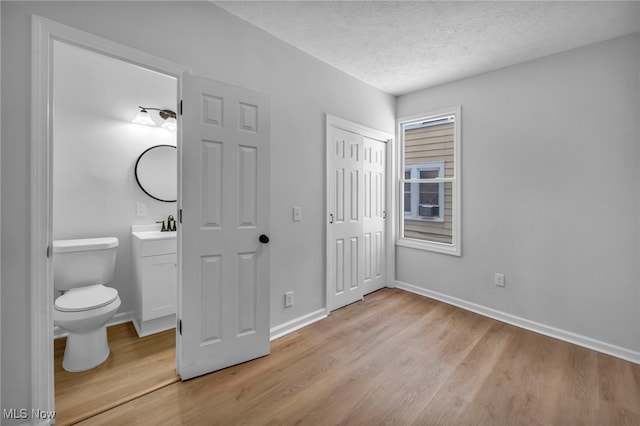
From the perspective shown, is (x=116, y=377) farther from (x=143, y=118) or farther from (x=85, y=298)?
(x=143, y=118)

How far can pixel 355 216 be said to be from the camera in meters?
3.30

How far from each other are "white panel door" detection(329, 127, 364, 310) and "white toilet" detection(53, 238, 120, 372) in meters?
1.93

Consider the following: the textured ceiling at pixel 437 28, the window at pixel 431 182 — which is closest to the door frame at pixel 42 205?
the textured ceiling at pixel 437 28

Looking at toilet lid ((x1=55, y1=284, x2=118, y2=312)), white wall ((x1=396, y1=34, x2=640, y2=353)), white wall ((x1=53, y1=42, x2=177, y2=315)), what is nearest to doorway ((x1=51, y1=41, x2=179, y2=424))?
white wall ((x1=53, y1=42, x2=177, y2=315))

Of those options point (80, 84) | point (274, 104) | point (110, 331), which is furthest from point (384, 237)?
point (80, 84)

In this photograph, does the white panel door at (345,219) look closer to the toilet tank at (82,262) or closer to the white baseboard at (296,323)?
the white baseboard at (296,323)

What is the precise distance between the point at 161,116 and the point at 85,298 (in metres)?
1.81

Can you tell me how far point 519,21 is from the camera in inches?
83.7

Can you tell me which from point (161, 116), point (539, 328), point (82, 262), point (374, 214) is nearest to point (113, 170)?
point (161, 116)

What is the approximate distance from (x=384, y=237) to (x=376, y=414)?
2356mm

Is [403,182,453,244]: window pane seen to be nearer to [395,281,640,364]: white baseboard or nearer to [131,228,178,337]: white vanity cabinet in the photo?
[395,281,640,364]: white baseboard

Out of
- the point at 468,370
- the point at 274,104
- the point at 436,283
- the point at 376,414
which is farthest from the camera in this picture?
the point at 436,283

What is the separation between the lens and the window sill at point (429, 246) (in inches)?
129

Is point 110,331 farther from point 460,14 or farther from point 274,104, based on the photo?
point 460,14
